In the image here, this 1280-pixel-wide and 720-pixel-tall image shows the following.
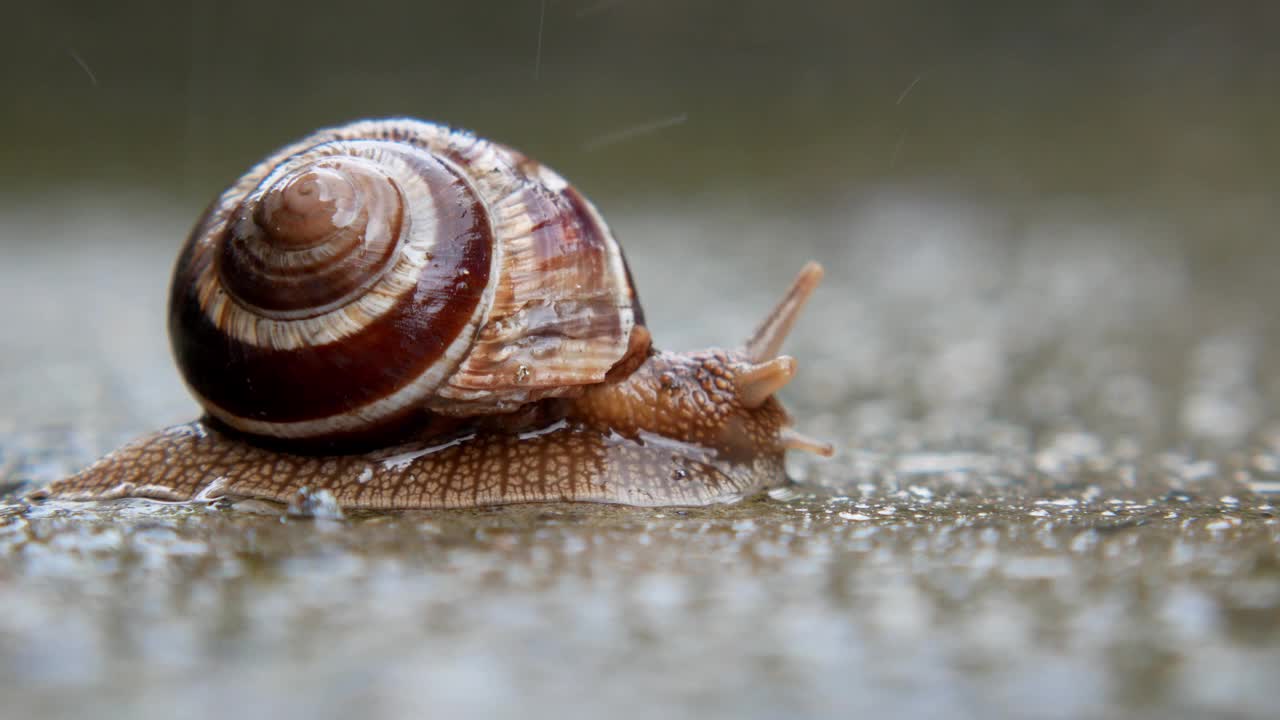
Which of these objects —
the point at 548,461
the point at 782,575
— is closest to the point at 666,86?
the point at 548,461

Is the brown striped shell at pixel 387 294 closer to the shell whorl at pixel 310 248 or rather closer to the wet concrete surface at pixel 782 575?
the shell whorl at pixel 310 248

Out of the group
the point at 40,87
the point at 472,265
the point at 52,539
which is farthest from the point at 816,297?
the point at 40,87

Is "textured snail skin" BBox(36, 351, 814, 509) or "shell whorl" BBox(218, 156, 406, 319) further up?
"shell whorl" BBox(218, 156, 406, 319)

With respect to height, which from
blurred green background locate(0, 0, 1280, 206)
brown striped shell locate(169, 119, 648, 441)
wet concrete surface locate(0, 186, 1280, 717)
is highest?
blurred green background locate(0, 0, 1280, 206)

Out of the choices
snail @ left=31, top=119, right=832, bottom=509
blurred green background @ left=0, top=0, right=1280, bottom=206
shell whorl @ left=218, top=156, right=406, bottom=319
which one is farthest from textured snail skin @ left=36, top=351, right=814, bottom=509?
blurred green background @ left=0, top=0, right=1280, bottom=206

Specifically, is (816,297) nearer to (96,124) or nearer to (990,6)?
(990,6)

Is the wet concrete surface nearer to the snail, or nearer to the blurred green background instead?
the snail
